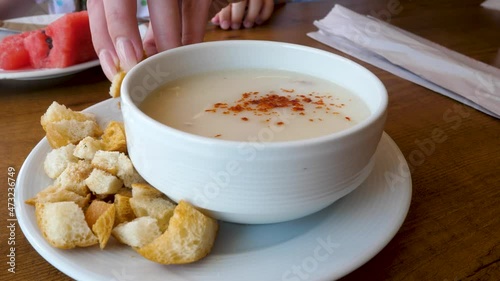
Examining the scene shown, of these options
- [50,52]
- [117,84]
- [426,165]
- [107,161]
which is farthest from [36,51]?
[426,165]

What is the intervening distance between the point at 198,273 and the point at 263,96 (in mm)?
422

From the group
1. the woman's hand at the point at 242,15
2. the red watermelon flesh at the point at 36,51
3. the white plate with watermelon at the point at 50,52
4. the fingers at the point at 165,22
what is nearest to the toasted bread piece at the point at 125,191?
the fingers at the point at 165,22

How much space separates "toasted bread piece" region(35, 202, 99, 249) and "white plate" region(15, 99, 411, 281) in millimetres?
13

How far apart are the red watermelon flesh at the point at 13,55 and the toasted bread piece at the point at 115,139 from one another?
0.61 m

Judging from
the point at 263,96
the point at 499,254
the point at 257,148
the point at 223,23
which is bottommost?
the point at 223,23

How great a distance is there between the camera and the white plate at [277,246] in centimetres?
60

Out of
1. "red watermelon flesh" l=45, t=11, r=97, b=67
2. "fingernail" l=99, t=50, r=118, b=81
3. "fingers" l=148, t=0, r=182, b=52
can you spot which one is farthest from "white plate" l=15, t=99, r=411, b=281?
"red watermelon flesh" l=45, t=11, r=97, b=67

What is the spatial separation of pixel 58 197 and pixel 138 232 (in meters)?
0.16

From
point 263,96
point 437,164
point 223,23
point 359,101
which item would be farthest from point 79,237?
point 223,23

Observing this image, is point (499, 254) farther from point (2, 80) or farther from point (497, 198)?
point (2, 80)

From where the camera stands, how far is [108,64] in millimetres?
1003

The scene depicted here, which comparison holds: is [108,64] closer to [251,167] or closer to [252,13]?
[251,167]

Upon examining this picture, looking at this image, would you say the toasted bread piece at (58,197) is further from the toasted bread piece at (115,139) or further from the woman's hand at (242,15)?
the woman's hand at (242,15)

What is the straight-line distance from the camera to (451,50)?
1.65 metres
